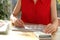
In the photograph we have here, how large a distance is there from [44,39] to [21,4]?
778 millimetres

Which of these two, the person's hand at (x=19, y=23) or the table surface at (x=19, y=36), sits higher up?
the person's hand at (x=19, y=23)

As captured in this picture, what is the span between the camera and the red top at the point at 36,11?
1730 millimetres

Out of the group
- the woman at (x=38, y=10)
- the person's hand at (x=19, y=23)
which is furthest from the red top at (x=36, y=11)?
the person's hand at (x=19, y=23)

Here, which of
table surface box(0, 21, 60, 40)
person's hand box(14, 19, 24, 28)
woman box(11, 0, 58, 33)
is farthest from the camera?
woman box(11, 0, 58, 33)

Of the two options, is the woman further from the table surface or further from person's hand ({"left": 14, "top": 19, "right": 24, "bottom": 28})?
the table surface

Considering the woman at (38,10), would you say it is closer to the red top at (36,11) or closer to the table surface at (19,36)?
the red top at (36,11)

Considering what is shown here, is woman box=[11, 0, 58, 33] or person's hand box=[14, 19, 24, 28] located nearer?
person's hand box=[14, 19, 24, 28]

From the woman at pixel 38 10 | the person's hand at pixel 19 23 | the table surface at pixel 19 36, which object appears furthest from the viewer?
the woman at pixel 38 10

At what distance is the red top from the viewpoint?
1730mm

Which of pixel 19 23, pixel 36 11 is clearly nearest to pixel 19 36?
pixel 19 23

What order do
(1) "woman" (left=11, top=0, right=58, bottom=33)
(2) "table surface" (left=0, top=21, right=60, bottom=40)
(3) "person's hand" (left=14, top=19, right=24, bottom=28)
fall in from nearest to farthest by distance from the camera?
(2) "table surface" (left=0, top=21, right=60, bottom=40)
(3) "person's hand" (left=14, top=19, right=24, bottom=28)
(1) "woman" (left=11, top=0, right=58, bottom=33)

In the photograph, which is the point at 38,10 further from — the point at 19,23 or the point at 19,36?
the point at 19,36

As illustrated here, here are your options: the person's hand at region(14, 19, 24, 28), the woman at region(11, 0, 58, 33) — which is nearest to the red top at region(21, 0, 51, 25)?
the woman at region(11, 0, 58, 33)

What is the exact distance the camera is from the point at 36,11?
1.76 m
